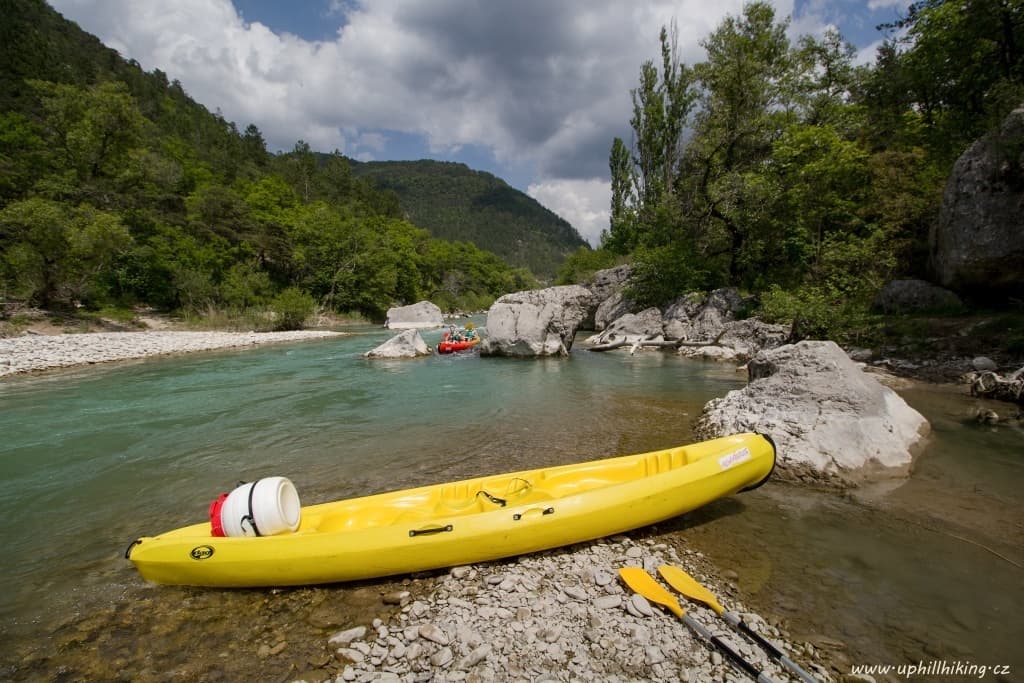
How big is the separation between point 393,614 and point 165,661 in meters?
1.53

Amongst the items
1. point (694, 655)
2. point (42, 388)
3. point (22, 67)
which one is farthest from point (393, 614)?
point (22, 67)

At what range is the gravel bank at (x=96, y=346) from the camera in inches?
539

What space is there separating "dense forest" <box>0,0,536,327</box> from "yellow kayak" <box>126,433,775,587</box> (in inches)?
922

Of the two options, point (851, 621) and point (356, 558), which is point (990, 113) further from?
point (356, 558)

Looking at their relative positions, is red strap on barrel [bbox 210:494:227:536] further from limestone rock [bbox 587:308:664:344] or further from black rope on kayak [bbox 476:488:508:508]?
limestone rock [bbox 587:308:664:344]

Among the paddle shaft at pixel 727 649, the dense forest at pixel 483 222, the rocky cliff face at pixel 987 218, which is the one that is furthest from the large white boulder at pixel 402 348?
the dense forest at pixel 483 222

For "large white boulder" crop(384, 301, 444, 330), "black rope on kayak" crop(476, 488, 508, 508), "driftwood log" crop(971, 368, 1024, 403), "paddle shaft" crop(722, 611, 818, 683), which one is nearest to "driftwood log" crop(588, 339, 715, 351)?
"driftwood log" crop(971, 368, 1024, 403)

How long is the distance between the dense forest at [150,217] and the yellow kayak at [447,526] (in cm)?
2342

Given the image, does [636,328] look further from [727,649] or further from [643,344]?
[727,649]

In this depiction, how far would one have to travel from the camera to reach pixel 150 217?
2900 cm

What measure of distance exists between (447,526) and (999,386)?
11.2 m

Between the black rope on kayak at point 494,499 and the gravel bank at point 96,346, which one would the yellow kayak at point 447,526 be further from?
the gravel bank at point 96,346

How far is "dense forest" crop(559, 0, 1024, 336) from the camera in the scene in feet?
44.3

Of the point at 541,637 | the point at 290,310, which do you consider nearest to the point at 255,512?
the point at 541,637
